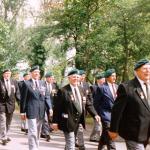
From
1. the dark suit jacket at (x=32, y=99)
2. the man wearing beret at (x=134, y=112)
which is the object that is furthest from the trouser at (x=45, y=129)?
the man wearing beret at (x=134, y=112)

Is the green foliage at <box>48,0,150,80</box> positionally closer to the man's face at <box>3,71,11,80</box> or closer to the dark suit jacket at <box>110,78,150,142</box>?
the man's face at <box>3,71,11,80</box>

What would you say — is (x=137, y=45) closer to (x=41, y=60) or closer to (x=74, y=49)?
(x=74, y=49)

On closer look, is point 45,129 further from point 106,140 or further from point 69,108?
point 69,108

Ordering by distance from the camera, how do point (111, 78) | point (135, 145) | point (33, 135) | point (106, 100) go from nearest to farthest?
1. point (135, 145)
2. point (33, 135)
3. point (111, 78)
4. point (106, 100)

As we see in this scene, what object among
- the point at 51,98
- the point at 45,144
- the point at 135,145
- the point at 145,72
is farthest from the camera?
the point at 51,98

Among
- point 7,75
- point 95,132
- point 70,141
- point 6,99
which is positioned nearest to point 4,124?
point 6,99

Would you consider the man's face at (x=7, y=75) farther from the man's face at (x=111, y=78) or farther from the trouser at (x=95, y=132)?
the man's face at (x=111, y=78)

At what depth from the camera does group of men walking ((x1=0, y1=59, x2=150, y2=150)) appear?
7.05 m

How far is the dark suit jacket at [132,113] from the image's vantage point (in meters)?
7.00

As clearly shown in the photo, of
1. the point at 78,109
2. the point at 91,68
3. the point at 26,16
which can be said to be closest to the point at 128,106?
the point at 78,109

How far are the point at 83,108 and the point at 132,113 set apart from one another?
2841mm

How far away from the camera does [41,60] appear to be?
3706cm

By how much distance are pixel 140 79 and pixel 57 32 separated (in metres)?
22.1

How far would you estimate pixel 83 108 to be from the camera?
9.84 meters
